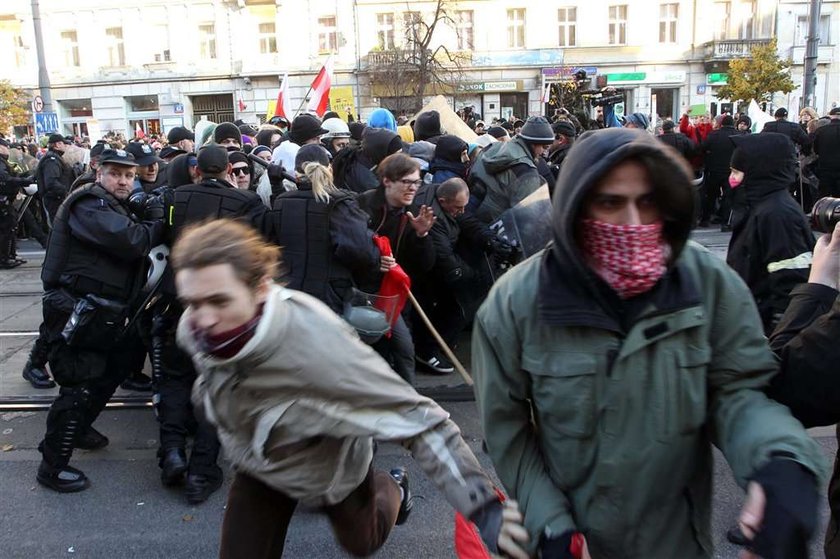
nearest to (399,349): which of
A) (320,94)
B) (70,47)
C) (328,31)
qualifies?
(320,94)

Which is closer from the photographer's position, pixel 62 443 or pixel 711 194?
pixel 62 443

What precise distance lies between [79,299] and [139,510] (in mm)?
1248

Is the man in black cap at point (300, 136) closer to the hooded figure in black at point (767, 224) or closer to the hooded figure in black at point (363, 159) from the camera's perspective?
the hooded figure in black at point (363, 159)

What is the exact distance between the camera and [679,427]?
5.21 ft

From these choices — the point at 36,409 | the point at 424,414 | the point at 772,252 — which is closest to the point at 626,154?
the point at 424,414

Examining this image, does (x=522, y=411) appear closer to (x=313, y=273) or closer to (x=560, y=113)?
(x=313, y=273)

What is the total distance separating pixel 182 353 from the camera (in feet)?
13.8

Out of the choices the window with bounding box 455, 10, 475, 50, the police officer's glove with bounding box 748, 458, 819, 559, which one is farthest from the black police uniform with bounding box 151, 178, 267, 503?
the window with bounding box 455, 10, 475, 50

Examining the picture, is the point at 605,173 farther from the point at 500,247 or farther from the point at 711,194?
the point at 711,194

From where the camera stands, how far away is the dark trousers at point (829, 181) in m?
10.8

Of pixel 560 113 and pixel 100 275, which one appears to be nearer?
pixel 100 275

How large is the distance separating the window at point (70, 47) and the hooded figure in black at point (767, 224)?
136 ft

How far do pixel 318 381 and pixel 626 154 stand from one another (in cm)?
121

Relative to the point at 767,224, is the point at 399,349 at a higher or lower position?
lower
